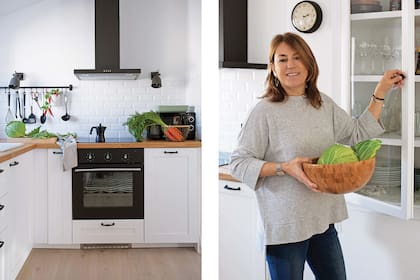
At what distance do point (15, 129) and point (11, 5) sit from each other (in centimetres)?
92

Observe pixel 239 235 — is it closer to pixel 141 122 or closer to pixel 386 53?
pixel 386 53

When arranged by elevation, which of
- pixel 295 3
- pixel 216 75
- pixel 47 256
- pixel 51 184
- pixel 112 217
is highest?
pixel 295 3

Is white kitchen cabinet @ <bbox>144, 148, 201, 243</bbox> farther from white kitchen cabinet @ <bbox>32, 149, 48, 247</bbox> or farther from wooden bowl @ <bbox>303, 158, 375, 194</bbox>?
wooden bowl @ <bbox>303, 158, 375, 194</bbox>

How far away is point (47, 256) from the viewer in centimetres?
355

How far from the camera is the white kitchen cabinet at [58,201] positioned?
11.7 ft

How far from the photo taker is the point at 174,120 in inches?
149

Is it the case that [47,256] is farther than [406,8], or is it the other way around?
[47,256]

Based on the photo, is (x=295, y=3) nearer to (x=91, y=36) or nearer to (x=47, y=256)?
(x=47, y=256)

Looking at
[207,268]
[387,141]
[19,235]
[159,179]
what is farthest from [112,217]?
[207,268]

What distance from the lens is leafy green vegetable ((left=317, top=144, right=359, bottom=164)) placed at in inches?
43.7

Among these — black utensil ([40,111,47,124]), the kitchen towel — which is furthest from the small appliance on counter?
black utensil ([40,111,47,124])

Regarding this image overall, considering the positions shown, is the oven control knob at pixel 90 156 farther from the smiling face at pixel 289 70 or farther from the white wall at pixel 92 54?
the smiling face at pixel 289 70

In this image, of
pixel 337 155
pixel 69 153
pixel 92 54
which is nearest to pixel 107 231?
pixel 69 153

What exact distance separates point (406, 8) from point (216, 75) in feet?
2.46
